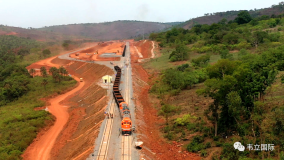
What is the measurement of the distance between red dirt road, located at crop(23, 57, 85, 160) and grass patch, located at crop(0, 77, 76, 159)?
114 centimetres

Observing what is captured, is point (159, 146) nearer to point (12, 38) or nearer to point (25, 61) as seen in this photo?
point (25, 61)

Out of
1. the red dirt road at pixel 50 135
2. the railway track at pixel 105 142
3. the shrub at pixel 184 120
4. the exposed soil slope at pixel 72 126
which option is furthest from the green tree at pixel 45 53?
the shrub at pixel 184 120

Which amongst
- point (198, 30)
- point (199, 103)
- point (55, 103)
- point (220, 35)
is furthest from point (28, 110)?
point (198, 30)

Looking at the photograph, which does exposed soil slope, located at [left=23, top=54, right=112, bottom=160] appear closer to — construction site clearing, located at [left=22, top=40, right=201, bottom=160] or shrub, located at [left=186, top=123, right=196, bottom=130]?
construction site clearing, located at [left=22, top=40, right=201, bottom=160]

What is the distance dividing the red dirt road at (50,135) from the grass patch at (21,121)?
45.0 inches

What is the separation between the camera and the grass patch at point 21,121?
32231 mm

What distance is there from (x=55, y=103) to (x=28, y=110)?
797cm

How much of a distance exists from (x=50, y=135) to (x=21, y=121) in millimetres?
6511

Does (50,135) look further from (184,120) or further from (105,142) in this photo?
(184,120)

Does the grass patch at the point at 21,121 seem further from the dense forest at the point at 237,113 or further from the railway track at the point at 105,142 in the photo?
the dense forest at the point at 237,113

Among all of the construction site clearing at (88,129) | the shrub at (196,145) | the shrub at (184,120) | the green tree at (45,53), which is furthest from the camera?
the green tree at (45,53)

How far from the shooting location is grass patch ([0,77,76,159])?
1269 inches

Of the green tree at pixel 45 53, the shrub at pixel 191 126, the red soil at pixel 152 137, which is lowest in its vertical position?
the red soil at pixel 152 137

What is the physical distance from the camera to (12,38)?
160 m
